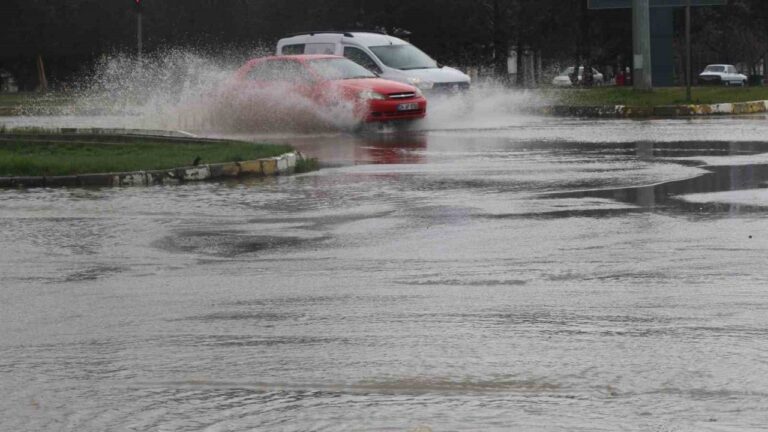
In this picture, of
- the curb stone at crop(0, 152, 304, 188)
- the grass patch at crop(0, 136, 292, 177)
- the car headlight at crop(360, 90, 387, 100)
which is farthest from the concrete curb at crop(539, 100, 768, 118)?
the curb stone at crop(0, 152, 304, 188)

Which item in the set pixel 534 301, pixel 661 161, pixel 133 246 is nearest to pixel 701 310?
pixel 534 301

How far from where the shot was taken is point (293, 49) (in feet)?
110

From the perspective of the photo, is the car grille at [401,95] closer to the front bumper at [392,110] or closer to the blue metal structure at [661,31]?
the front bumper at [392,110]

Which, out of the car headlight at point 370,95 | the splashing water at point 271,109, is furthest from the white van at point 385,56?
the car headlight at point 370,95

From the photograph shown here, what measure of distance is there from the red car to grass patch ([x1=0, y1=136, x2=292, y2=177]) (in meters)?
5.10

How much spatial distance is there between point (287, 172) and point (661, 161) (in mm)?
4514

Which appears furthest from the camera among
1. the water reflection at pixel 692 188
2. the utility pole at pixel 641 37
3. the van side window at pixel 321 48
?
the utility pole at pixel 641 37

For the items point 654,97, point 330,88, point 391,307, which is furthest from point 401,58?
point 391,307

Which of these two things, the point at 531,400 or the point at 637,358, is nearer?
the point at 531,400

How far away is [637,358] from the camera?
618 centimetres

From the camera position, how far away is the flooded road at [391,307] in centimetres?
545

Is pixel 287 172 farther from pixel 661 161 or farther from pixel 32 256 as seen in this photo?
pixel 32 256

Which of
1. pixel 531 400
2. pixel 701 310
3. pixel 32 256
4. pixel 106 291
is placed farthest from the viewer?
pixel 32 256

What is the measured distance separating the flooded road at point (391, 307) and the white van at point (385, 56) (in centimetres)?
1596
